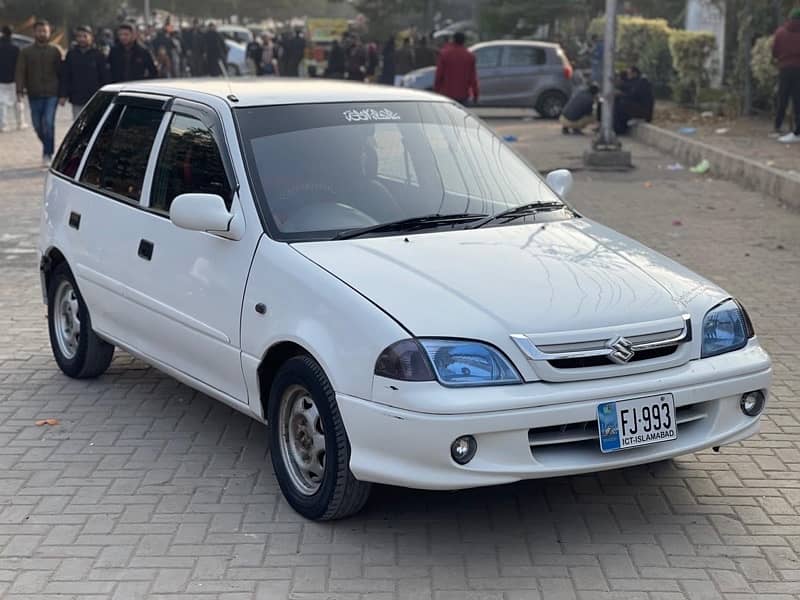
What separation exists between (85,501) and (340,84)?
8.22 ft

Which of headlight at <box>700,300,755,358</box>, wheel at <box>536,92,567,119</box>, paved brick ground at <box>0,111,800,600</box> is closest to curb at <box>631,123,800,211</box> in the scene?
wheel at <box>536,92,567,119</box>

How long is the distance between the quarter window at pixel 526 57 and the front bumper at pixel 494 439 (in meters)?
22.6

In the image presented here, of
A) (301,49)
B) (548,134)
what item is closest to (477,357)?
(548,134)

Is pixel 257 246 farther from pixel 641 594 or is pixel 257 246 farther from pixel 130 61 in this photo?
pixel 130 61

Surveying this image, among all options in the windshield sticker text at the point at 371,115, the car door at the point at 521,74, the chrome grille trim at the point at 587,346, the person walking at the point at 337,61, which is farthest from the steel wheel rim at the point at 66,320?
the person walking at the point at 337,61

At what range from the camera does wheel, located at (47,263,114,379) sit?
6.79 meters

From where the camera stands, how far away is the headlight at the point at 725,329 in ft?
16.0

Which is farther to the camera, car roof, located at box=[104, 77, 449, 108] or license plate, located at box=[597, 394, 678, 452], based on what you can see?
car roof, located at box=[104, 77, 449, 108]

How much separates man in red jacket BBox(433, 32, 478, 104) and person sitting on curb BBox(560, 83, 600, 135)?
384 centimetres

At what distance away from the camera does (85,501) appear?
516cm

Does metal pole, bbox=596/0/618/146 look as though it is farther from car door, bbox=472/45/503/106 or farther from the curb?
car door, bbox=472/45/503/106

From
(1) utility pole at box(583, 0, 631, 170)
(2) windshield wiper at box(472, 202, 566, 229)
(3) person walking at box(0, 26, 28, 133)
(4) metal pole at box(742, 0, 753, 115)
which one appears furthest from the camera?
(4) metal pole at box(742, 0, 753, 115)

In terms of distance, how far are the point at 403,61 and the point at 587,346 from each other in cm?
2401

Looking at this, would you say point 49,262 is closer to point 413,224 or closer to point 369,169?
point 369,169
